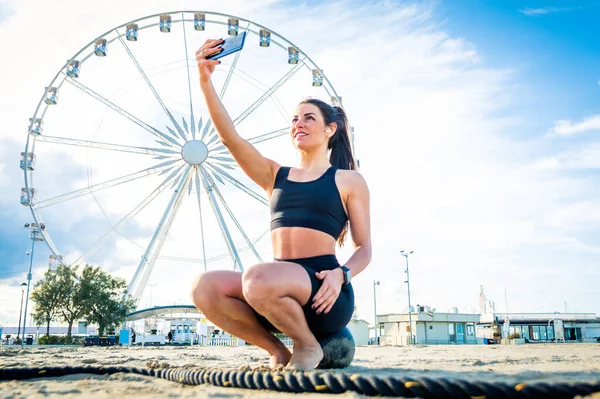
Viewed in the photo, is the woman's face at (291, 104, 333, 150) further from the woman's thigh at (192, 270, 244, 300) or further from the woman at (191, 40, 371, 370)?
the woman's thigh at (192, 270, 244, 300)

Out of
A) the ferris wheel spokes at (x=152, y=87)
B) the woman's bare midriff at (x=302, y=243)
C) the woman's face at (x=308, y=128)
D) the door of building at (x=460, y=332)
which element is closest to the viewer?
the woman's bare midriff at (x=302, y=243)

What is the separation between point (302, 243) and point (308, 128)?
0.91 meters

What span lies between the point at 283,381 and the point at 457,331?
2010 inches

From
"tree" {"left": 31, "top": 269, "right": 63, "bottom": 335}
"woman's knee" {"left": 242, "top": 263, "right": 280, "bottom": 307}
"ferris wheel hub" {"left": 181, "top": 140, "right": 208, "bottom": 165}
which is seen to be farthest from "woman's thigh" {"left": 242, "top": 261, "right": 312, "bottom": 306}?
"tree" {"left": 31, "top": 269, "right": 63, "bottom": 335}

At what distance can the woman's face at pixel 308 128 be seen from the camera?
362 centimetres

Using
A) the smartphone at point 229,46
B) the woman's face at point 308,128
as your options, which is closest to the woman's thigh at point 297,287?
the woman's face at point 308,128

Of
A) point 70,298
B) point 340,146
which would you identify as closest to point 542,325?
point 70,298

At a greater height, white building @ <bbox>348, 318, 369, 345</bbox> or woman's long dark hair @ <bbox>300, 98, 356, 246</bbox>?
woman's long dark hair @ <bbox>300, 98, 356, 246</bbox>

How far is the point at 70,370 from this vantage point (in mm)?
2988

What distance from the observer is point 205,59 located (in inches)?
131

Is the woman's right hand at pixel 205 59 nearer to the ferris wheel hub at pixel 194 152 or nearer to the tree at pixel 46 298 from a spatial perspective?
the ferris wheel hub at pixel 194 152

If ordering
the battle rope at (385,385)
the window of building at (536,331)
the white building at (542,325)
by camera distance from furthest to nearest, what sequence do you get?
the window of building at (536,331), the white building at (542,325), the battle rope at (385,385)

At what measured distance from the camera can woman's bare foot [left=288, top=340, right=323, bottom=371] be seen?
2.84 meters

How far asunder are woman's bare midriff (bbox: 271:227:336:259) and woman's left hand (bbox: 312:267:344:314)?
27 centimetres
